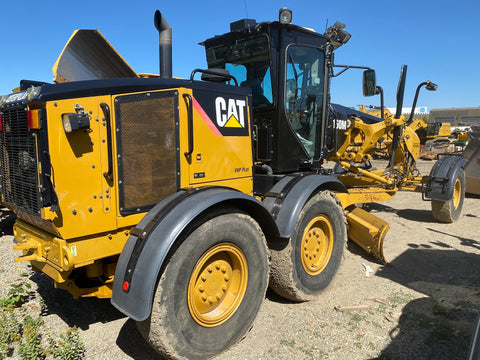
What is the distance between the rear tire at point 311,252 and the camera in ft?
11.3

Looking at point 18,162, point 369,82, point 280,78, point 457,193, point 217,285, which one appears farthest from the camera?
point 457,193

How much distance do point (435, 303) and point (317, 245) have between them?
1.26 m

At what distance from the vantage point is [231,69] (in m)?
4.30

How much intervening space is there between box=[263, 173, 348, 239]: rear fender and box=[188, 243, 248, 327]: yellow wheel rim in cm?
57

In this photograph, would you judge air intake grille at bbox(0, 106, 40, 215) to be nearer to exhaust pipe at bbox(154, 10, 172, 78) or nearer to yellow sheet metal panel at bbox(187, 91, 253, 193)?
yellow sheet metal panel at bbox(187, 91, 253, 193)

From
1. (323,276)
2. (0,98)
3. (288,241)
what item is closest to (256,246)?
(288,241)

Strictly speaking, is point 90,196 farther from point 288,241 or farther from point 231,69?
point 231,69

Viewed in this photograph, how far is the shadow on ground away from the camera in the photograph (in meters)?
2.92

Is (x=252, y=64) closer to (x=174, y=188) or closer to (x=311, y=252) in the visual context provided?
(x=174, y=188)

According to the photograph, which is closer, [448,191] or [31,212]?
[31,212]

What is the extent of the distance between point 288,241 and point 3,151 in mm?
2534

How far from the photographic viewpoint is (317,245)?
3.98 meters

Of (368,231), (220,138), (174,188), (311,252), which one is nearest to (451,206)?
(368,231)

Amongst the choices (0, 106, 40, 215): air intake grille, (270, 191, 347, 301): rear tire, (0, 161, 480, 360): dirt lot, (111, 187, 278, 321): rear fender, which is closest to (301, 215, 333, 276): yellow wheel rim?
(270, 191, 347, 301): rear tire
